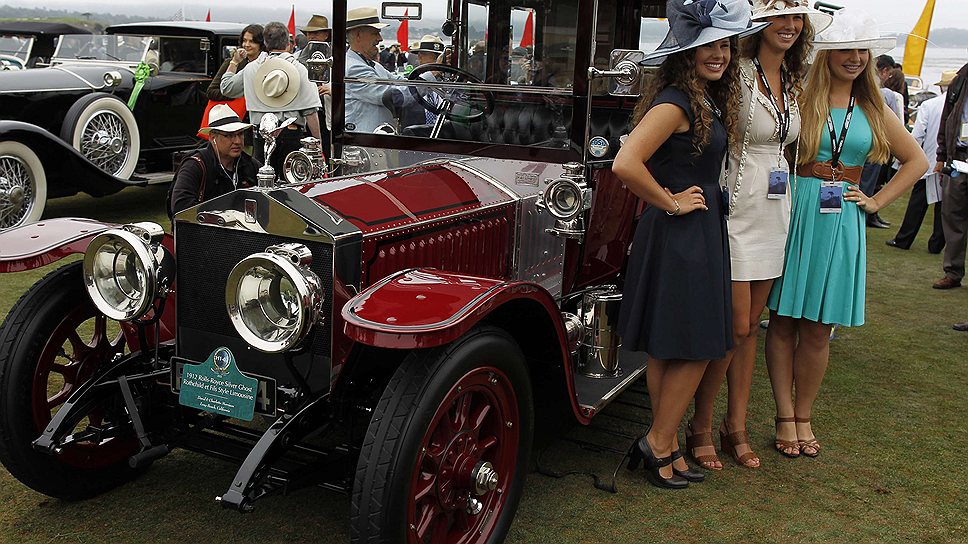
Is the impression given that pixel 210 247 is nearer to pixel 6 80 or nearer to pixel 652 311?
pixel 652 311

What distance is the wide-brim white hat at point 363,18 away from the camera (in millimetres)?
3801

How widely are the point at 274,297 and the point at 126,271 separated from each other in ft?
1.82

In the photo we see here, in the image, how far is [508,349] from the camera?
2.67m

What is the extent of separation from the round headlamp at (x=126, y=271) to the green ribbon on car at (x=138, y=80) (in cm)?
671

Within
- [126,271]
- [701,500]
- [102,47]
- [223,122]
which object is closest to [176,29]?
[102,47]

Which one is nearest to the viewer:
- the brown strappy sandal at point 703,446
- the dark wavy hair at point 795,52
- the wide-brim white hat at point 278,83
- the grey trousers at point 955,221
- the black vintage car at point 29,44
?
the dark wavy hair at point 795,52

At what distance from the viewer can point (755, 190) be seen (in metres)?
3.23

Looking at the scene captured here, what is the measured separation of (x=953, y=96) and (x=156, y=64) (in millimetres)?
7648

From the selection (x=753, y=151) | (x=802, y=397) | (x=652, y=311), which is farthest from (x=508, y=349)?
(x=802, y=397)

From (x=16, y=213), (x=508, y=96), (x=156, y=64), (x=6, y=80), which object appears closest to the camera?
(x=508, y=96)

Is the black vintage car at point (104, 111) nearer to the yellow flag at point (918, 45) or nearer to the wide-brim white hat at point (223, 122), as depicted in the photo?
the wide-brim white hat at point (223, 122)

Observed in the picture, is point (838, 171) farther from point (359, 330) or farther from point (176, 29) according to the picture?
point (176, 29)

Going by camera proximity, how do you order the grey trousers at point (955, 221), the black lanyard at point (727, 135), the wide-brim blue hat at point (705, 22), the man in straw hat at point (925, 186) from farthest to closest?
the man in straw hat at point (925, 186)
the grey trousers at point (955, 221)
the black lanyard at point (727, 135)
the wide-brim blue hat at point (705, 22)

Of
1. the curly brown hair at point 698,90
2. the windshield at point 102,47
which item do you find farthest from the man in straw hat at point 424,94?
the windshield at point 102,47
